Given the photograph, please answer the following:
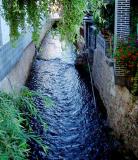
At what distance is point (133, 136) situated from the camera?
10891mm

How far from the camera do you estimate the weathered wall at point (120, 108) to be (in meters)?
10.9

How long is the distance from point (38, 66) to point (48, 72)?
1.55m

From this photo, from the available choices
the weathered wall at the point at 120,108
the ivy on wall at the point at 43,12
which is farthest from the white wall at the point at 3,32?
the ivy on wall at the point at 43,12

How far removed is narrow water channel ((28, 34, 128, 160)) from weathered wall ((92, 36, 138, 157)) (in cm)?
69

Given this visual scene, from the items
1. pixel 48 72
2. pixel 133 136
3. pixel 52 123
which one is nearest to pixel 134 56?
pixel 133 136

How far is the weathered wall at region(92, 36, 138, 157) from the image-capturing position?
429 inches

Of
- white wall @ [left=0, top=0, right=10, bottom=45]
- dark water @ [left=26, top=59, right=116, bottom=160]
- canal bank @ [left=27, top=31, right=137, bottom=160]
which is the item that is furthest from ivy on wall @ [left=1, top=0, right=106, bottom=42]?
white wall @ [left=0, top=0, right=10, bottom=45]

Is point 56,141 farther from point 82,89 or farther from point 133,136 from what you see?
point 82,89

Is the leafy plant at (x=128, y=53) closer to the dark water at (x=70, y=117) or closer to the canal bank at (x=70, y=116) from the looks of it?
the canal bank at (x=70, y=116)

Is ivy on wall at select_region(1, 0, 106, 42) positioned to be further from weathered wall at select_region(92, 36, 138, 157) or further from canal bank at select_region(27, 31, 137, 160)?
weathered wall at select_region(92, 36, 138, 157)

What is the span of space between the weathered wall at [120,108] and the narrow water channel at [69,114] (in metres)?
0.69

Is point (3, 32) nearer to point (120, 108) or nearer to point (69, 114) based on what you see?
point (120, 108)

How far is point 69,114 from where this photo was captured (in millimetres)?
14695

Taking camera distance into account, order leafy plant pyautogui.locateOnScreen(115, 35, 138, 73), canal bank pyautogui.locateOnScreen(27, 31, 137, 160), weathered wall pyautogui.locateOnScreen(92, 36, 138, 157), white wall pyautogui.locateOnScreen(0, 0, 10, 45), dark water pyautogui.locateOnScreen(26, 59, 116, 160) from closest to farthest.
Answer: weathered wall pyautogui.locateOnScreen(92, 36, 138, 157)
leafy plant pyautogui.locateOnScreen(115, 35, 138, 73)
white wall pyautogui.locateOnScreen(0, 0, 10, 45)
canal bank pyautogui.locateOnScreen(27, 31, 137, 160)
dark water pyautogui.locateOnScreen(26, 59, 116, 160)
